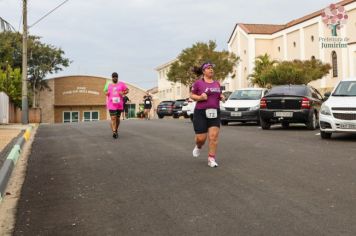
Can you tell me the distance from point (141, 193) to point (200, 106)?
2.52m

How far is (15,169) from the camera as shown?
26.6ft

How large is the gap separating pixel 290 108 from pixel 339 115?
4.16m

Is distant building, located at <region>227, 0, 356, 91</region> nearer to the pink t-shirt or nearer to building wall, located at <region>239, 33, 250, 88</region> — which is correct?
building wall, located at <region>239, 33, 250, 88</region>

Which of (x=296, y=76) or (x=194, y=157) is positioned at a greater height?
(x=296, y=76)

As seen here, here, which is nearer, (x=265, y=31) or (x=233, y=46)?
(x=265, y=31)

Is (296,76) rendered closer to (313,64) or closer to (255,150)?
(313,64)

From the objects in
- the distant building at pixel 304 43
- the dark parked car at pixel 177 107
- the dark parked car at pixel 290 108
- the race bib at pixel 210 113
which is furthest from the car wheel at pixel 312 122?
the dark parked car at pixel 177 107

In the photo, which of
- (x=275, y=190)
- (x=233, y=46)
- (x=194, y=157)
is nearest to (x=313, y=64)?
(x=233, y=46)

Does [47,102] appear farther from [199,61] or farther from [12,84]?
[12,84]

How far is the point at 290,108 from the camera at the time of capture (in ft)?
51.8

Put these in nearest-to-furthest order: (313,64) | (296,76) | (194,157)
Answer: (194,157)
(296,76)
(313,64)

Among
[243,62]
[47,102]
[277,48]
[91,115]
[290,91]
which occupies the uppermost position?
[277,48]

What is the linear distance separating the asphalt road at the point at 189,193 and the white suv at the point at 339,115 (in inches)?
77.4

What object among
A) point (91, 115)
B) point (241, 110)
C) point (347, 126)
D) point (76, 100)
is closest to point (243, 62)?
point (91, 115)
